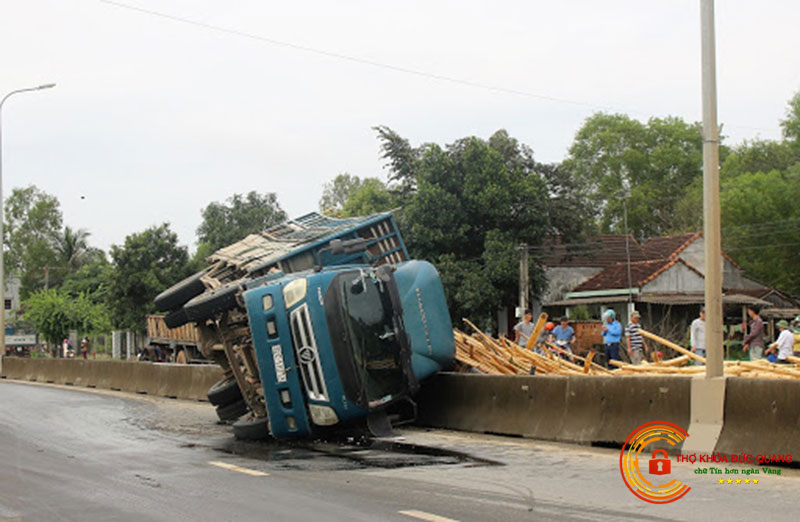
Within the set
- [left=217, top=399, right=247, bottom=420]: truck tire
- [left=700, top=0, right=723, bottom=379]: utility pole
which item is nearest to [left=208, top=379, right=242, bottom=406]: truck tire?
[left=217, top=399, right=247, bottom=420]: truck tire

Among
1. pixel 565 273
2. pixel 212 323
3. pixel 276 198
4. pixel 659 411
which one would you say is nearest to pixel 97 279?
pixel 276 198

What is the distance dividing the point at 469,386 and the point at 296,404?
3020 mm

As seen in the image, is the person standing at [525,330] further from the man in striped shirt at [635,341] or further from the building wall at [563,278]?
the building wall at [563,278]

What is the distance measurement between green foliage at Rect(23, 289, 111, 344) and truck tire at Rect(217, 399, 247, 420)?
45052mm

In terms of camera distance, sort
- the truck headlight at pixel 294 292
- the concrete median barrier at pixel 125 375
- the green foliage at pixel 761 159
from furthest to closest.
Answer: the green foliage at pixel 761 159, the concrete median barrier at pixel 125 375, the truck headlight at pixel 294 292

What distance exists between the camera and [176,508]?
25.4 feet

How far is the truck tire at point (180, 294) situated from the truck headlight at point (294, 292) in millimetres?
2978

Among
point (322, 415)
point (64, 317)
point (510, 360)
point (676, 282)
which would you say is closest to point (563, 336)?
point (510, 360)

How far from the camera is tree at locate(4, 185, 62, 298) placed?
87250mm

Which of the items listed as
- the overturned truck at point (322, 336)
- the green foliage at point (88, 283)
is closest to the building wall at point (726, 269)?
the green foliage at point (88, 283)

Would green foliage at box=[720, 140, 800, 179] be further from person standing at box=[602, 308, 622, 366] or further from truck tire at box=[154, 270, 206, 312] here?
truck tire at box=[154, 270, 206, 312]

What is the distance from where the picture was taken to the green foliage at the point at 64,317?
57750mm

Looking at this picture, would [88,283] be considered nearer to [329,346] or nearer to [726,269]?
[726,269]

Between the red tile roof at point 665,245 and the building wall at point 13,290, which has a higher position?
the red tile roof at point 665,245
